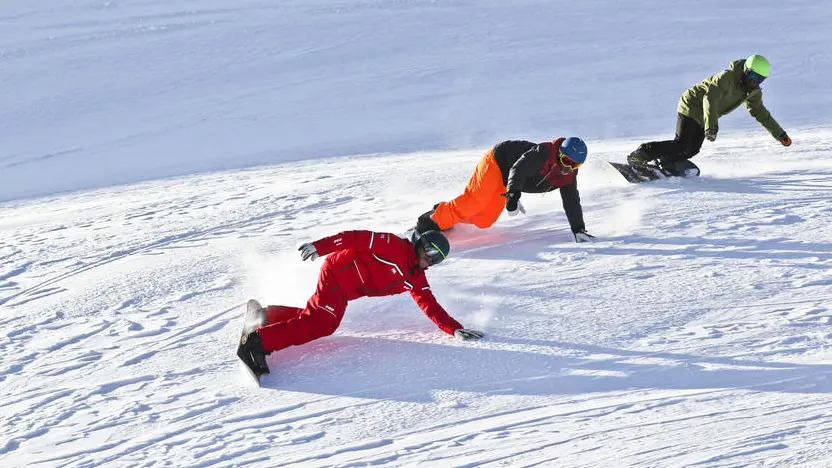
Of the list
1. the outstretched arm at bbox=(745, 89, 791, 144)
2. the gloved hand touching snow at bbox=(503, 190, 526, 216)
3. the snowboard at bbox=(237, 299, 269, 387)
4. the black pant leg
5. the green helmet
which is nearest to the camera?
the snowboard at bbox=(237, 299, 269, 387)

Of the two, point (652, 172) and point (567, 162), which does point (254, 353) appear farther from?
point (652, 172)

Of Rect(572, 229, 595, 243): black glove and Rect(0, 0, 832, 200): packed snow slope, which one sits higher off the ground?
Rect(0, 0, 832, 200): packed snow slope

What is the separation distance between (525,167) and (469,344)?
5.79ft

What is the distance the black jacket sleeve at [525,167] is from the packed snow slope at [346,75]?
498 centimetres

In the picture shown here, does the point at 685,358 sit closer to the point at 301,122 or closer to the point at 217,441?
the point at 217,441

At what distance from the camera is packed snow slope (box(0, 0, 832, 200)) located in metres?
12.2

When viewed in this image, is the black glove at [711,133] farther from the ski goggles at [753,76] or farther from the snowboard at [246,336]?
the snowboard at [246,336]

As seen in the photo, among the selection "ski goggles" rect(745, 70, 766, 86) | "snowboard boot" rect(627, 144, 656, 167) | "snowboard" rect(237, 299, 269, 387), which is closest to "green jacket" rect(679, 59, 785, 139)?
"ski goggles" rect(745, 70, 766, 86)

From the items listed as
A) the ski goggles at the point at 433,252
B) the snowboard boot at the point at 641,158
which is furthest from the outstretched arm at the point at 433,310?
the snowboard boot at the point at 641,158

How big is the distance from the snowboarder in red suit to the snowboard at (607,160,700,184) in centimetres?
368

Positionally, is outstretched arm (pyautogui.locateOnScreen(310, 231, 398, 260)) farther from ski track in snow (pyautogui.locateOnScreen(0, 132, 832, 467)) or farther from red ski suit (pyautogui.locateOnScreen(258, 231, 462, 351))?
ski track in snow (pyautogui.locateOnScreen(0, 132, 832, 467))

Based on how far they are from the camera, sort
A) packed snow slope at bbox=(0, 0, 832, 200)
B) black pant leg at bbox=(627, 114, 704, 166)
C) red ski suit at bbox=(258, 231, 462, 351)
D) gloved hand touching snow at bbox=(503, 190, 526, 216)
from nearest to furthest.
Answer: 1. red ski suit at bbox=(258, 231, 462, 351)
2. gloved hand touching snow at bbox=(503, 190, 526, 216)
3. black pant leg at bbox=(627, 114, 704, 166)
4. packed snow slope at bbox=(0, 0, 832, 200)

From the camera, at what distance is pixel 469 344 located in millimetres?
5348

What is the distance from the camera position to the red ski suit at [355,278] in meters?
5.18
